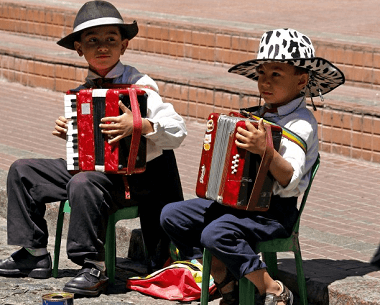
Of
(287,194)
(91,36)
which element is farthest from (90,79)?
(287,194)

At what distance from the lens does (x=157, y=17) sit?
36.0 feet

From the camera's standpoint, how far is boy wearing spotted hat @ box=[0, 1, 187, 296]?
485cm

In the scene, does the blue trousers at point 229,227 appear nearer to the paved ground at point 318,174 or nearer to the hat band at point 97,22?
the paved ground at point 318,174

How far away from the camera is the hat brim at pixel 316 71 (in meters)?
4.50

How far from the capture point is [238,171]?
4.32 meters

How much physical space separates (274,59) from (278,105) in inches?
9.9

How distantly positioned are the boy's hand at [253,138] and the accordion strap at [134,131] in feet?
2.38

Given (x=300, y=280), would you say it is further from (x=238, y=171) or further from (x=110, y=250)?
(x=110, y=250)

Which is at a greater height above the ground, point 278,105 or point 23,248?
point 278,105

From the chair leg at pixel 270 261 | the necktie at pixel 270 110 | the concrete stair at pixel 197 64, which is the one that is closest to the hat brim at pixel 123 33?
the necktie at pixel 270 110

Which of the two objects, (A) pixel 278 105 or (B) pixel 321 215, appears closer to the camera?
(A) pixel 278 105

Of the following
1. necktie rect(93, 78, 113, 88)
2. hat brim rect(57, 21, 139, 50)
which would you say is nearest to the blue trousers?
necktie rect(93, 78, 113, 88)

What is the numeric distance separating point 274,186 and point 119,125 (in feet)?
2.84

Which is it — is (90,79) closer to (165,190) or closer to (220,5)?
(165,190)
